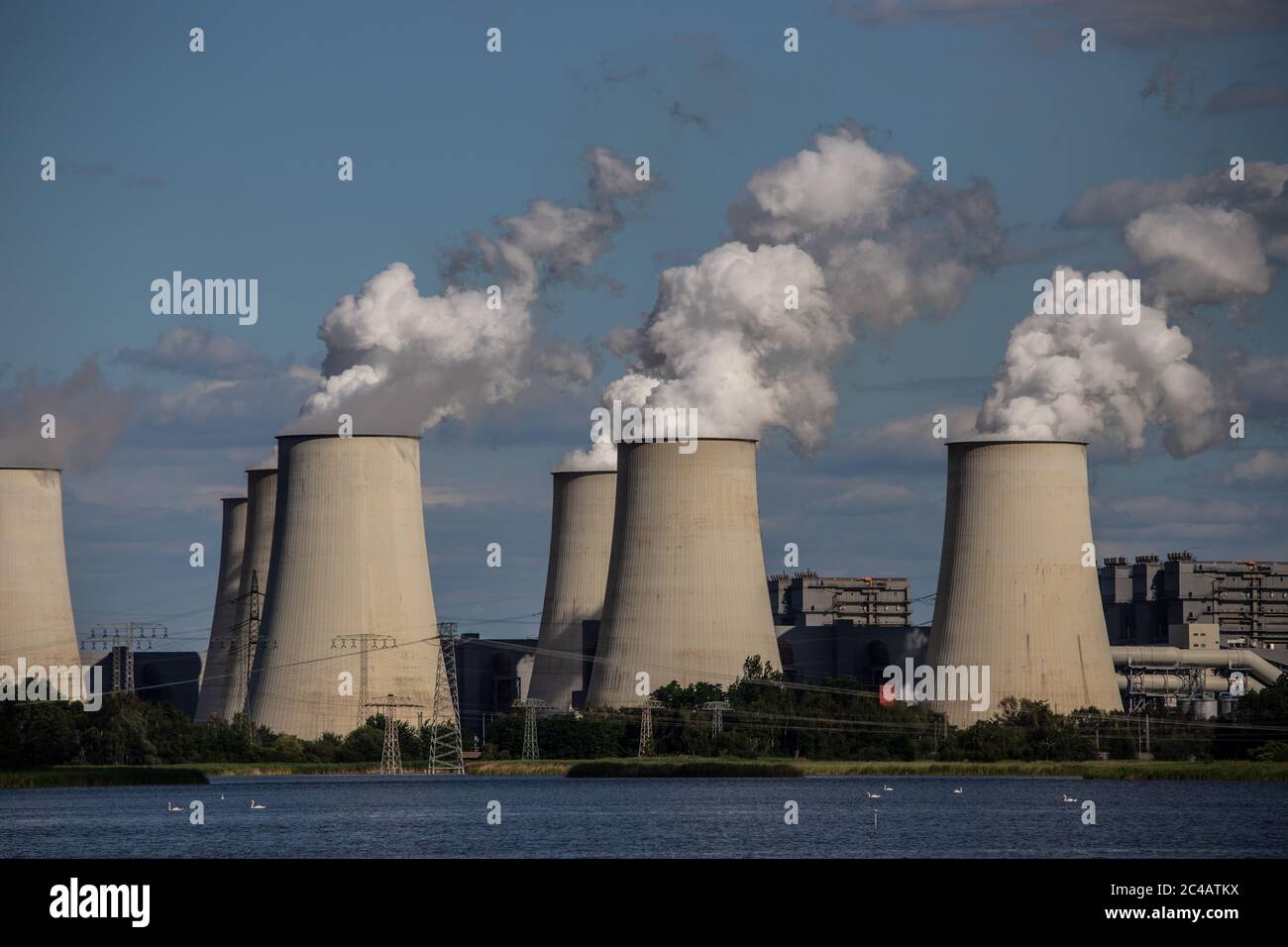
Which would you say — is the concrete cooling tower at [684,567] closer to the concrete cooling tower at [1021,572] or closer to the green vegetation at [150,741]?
the concrete cooling tower at [1021,572]

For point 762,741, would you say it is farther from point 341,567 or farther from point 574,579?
point 341,567

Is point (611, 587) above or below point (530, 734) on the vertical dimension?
above

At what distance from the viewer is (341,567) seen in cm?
4109

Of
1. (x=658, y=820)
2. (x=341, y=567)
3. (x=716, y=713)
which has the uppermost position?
(x=341, y=567)

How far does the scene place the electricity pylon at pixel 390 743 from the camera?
4450 centimetres

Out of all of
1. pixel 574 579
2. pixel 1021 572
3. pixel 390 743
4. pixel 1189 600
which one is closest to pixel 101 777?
pixel 390 743

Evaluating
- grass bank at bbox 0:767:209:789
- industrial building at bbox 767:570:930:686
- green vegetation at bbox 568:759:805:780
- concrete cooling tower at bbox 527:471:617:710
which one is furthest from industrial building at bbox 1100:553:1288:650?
grass bank at bbox 0:767:209:789

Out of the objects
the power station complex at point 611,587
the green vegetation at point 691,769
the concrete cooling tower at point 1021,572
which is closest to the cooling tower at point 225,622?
the power station complex at point 611,587

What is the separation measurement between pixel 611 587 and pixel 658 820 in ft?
40.3

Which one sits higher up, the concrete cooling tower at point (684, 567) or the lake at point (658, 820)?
the concrete cooling tower at point (684, 567)

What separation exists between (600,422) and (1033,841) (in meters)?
23.8

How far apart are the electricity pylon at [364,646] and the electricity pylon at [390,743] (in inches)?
21.8

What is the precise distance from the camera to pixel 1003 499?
38219mm

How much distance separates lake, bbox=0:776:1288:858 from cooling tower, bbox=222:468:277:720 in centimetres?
851
